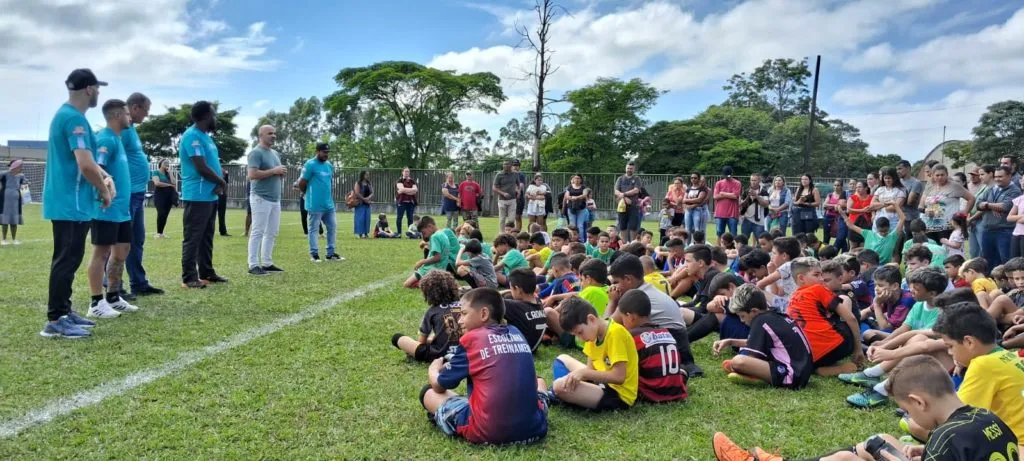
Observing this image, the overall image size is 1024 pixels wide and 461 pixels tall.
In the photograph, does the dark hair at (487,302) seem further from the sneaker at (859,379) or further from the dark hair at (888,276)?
the dark hair at (888,276)

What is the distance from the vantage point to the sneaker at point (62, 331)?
527 cm

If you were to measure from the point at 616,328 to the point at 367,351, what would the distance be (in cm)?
229

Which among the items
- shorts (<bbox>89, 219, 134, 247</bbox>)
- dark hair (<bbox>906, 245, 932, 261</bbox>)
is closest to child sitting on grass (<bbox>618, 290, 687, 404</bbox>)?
dark hair (<bbox>906, 245, 932, 261</bbox>)

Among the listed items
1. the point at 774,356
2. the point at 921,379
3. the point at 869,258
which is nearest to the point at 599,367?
the point at 774,356

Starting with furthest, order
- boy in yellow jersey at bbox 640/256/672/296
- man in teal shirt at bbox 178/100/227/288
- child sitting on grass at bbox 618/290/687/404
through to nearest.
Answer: man in teal shirt at bbox 178/100/227/288
boy in yellow jersey at bbox 640/256/672/296
child sitting on grass at bbox 618/290/687/404

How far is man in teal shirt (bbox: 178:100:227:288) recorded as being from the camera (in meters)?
7.64

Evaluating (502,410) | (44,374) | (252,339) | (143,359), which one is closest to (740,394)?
(502,410)

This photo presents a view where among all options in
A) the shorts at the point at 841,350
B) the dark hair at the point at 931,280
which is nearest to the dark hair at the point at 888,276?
the dark hair at the point at 931,280

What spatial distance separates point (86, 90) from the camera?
5398 mm

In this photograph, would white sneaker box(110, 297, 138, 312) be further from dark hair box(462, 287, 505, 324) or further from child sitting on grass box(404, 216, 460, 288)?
dark hair box(462, 287, 505, 324)

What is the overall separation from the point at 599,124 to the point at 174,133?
33.2m

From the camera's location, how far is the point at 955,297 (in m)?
4.92

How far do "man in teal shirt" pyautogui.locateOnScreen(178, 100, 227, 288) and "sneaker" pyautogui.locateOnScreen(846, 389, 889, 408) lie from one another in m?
6.85

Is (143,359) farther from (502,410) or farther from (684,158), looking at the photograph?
(684,158)
